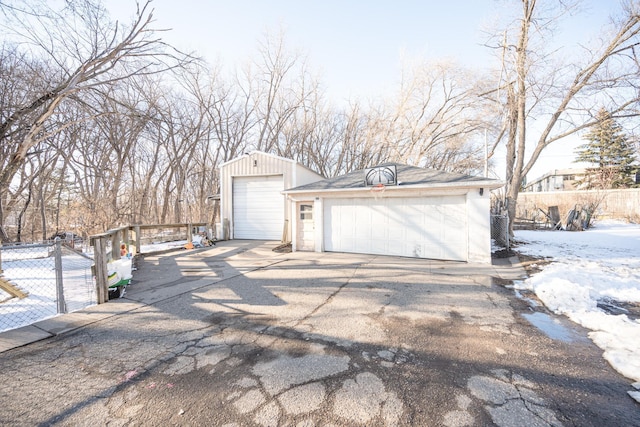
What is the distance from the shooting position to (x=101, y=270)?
167 inches

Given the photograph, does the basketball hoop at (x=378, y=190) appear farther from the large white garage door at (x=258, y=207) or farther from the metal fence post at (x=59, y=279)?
the metal fence post at (x=59, y=279)

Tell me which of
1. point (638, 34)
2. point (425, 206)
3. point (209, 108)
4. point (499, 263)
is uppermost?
point (209, 108)

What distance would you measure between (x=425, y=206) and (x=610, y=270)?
405cm

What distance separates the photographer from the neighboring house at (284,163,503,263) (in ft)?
23.6

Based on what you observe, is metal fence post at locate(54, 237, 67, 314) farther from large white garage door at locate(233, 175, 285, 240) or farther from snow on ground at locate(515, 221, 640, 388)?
large white garage door at locate(233, 175, 285, 240)

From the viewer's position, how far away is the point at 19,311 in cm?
388

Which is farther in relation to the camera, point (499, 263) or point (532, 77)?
point (532, 77)

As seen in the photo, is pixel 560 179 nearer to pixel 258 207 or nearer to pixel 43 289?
pixel 258 207

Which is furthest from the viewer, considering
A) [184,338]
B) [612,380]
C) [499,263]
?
[499,263]

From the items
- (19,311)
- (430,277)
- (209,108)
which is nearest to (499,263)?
(430,277)

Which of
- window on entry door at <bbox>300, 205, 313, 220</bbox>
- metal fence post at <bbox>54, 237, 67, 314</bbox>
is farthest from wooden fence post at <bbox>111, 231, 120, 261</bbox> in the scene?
window on entry door at <bbox>300, 205, 313, 220</bbox>

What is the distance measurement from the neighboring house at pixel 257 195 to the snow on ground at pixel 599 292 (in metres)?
8.64

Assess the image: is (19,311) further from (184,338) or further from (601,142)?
(601,142)

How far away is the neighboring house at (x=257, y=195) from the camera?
37.9 ft
